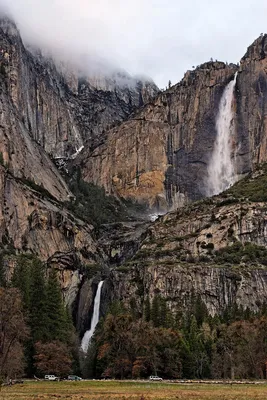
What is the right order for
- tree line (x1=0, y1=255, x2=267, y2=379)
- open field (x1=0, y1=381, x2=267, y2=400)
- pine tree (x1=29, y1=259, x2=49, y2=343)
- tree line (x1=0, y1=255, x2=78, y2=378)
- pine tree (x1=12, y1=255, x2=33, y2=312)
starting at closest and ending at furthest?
1. open field (x1=0, y1=381, x2=267, y2=400)
2. tree line (x1=0, y1=255, x2=78, y2=378)
3. tree line (x1=0, y1=255, x2=267, y2=379)
4. pine tree (x1=29, y1=259, x2=49, y2=343)
5. pine tree (x1=12, y1=255, x2=33, y2=312)

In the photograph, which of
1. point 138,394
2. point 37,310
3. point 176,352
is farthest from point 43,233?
point 138,394

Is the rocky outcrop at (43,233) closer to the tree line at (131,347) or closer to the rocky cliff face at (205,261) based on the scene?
the rocky cliff face at (205,261)

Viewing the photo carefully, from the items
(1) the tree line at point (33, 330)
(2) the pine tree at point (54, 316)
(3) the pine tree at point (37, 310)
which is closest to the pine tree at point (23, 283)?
(1) the tree line at point (33, 330)

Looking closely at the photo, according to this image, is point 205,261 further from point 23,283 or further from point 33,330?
point 33,330

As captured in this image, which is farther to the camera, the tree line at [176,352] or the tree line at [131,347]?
the tree line at [176,352]

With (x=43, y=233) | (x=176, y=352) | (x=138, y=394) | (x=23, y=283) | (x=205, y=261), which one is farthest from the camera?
(x=43, y=233)

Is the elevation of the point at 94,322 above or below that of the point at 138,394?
above

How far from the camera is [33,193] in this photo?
508 feet

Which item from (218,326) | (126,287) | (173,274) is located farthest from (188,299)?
(218,326)

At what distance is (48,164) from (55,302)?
113m

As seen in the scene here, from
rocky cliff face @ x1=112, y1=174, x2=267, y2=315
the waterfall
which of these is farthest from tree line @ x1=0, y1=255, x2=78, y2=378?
rocky cliff face @ x1=112, y1=174, x2=267, y2=315

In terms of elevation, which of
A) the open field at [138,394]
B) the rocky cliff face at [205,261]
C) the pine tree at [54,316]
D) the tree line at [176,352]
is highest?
the rocky cliff face at [205,261]

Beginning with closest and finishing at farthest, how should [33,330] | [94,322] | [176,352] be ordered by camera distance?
[33,330], [176,352], [94,322]

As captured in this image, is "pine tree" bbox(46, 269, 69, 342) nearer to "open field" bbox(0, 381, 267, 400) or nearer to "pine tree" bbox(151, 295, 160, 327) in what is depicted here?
"pine tree" bbox(151, 295, 160, 327)
